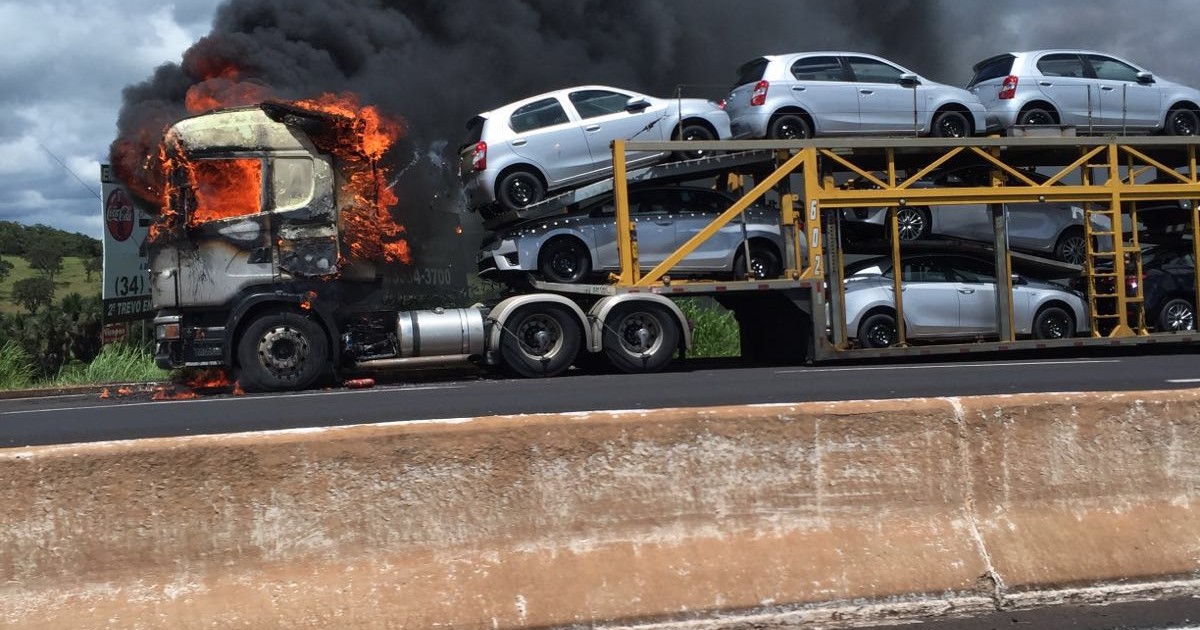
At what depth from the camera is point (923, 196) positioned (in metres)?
15.1

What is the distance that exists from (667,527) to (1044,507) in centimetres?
186

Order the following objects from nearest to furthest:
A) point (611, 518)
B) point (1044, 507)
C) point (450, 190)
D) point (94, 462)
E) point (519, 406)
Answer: point (94, 462), point (611, 518), point (1044, 507), point (519, 406), point (450, 190)

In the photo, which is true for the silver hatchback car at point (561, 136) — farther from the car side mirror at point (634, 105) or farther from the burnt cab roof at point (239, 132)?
the burnt cab roof at point (239, 132)

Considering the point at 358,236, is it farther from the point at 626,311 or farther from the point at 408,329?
the point at 626,311

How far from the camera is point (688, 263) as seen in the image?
48.5ft

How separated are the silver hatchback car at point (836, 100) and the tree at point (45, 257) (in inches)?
901

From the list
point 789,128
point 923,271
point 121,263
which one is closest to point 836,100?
point 789,128

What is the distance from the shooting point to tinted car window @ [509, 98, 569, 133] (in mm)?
14578

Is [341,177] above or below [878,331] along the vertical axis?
above

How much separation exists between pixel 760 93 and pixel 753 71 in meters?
0.64

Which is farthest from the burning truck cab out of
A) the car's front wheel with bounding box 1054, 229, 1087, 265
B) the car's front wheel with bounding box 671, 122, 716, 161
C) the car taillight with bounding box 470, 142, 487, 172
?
the car's front wheel with bounding box 1054, 229, 1087, 265

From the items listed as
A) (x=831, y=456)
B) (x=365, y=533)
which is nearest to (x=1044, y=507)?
(x=831, y=456)

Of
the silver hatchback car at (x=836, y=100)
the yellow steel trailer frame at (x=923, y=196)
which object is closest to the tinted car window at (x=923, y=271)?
the yellow steel trailer frame at (x=923, y=196)

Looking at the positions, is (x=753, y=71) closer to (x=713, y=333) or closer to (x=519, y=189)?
(x=519, y=189)
